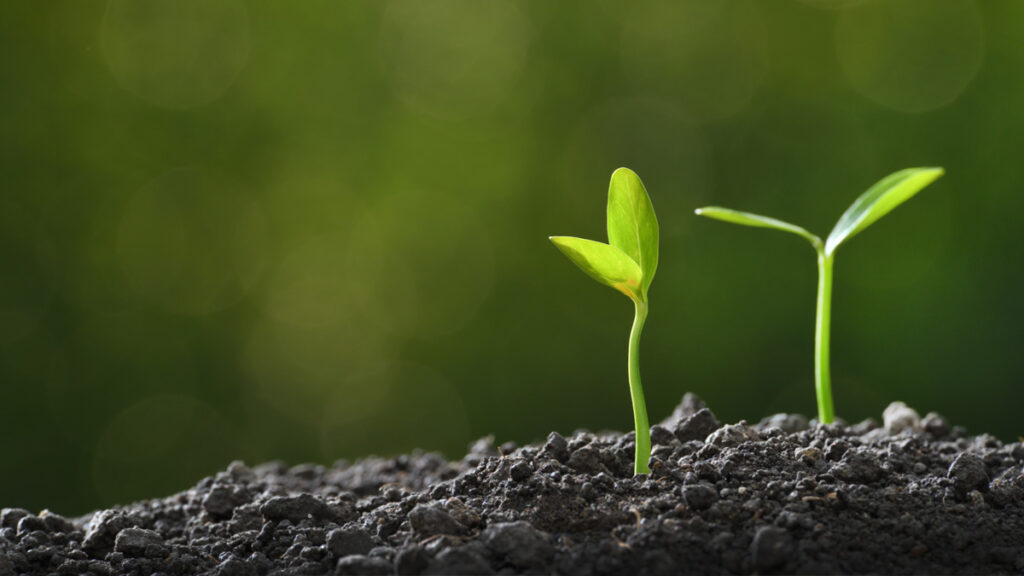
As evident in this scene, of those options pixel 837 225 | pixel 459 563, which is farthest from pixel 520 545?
pixel 837 225

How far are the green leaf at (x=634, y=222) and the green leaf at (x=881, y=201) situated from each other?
0.85ft

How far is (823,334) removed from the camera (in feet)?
3.81

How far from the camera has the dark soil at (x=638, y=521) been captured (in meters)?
0.81

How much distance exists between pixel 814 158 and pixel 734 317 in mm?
689

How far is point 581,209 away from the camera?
3436 millimetres

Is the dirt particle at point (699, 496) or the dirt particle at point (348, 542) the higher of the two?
the dirt particle at point (699, 496)

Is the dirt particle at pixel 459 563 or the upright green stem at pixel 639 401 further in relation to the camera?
the upright green stem at pixel 639 401

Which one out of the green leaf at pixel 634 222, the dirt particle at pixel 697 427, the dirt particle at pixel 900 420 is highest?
the green leaf at pixel 634 222

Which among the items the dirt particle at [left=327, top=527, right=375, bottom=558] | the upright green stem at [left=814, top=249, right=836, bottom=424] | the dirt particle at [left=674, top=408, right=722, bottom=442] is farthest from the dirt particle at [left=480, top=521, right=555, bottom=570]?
the upright green stem at [left=814, top=249, right=836, bottom=424]

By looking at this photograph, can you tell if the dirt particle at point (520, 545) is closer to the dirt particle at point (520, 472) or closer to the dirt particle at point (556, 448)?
the dirt particle at point (520, 472)

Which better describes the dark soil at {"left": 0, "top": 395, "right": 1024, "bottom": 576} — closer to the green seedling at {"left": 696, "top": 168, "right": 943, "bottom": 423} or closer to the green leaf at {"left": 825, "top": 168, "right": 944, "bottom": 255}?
the green seedling at {"left": 696, "top": 168, "right": 943, "bottom": 423}

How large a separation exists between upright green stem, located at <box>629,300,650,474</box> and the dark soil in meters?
0.02

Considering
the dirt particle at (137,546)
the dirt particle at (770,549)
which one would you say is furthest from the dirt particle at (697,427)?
the dirt particle at (137,546)

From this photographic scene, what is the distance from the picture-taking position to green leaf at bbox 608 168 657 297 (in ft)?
3.23
